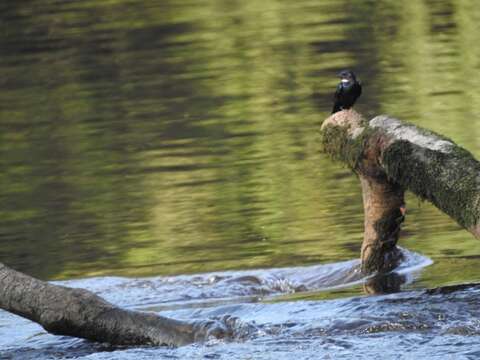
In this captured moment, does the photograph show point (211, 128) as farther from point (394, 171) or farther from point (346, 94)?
point (394, 171)

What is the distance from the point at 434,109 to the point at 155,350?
29.9 ft

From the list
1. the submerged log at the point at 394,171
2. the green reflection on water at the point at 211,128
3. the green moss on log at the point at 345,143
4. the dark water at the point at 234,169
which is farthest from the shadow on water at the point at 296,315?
the green moss on log at the point at 345,143

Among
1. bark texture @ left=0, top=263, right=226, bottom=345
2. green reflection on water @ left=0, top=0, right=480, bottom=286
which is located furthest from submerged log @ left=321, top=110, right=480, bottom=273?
bark texture @ left=0, top=263, right=226, bottom=345

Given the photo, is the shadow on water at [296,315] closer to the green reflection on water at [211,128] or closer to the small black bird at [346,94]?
the green reflection on water at [211,128]

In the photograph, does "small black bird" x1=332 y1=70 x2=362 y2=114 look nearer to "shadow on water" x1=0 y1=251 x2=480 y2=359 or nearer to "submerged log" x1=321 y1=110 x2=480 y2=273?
"submerged log" x1=321 y1=110 x2=480 y2=273

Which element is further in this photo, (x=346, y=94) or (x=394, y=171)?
(x=346, y=94)

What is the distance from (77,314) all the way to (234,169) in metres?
6.42

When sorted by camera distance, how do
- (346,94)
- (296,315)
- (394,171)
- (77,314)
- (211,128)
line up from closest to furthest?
(77,314) < (296,315) < (394,171) < (346,94) < (211,128)

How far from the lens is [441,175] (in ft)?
25.1

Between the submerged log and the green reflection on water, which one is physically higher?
the submerged log

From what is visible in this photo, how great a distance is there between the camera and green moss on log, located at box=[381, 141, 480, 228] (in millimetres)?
7418

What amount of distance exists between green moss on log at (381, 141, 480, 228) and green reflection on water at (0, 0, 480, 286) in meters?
1.00

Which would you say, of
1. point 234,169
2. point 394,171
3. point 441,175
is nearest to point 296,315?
point 394,171

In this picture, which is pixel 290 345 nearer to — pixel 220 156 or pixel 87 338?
pixel 87 338
